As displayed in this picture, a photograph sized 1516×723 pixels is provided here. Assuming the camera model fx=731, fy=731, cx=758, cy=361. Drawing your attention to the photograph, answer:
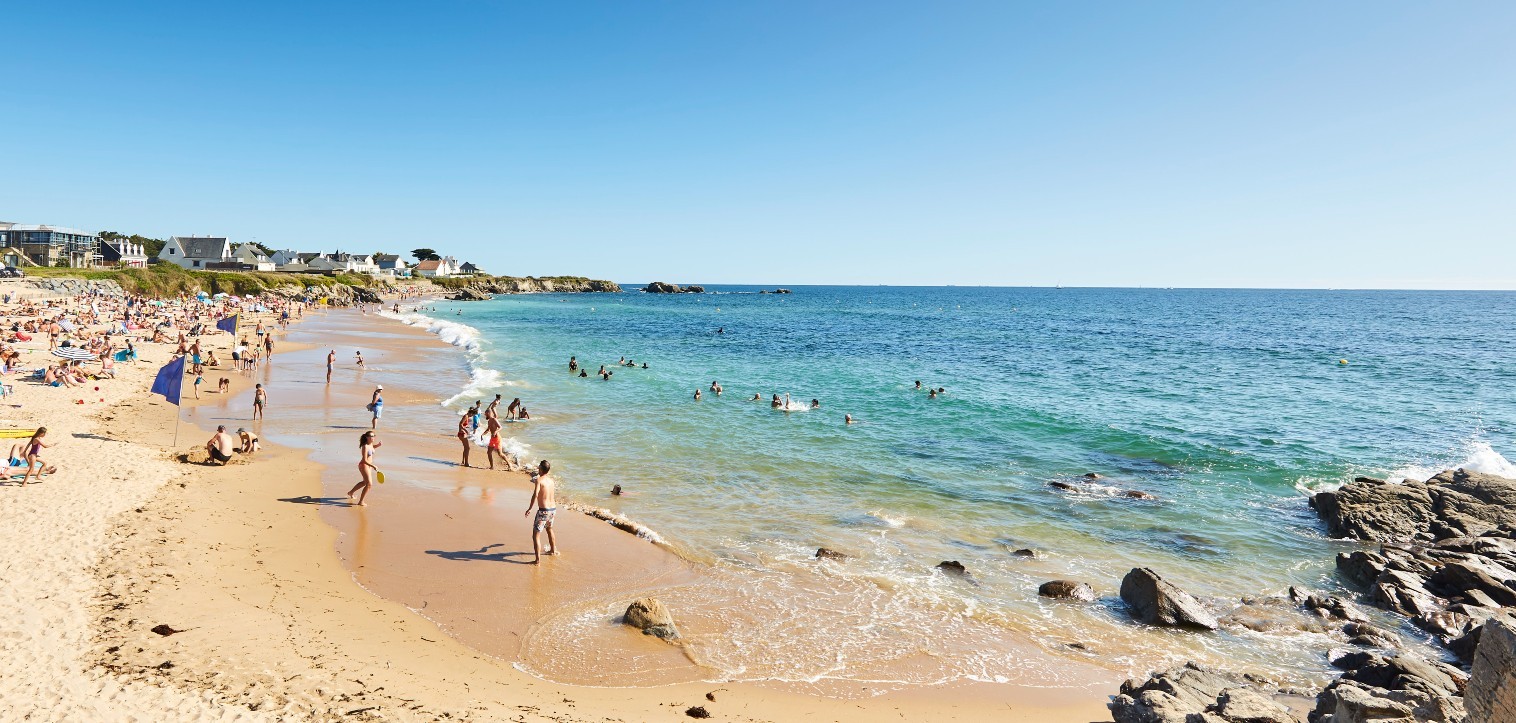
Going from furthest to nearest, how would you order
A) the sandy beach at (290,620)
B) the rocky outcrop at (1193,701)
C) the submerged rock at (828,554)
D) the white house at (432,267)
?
the white house at (432,267), the submerged rock at (828,554), the sandy beach at (290,620), the rocky outcrop at (1193,701)

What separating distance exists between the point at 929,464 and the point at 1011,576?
8.32 meters

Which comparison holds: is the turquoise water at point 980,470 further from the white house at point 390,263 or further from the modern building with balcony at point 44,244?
the white house at point 390,263

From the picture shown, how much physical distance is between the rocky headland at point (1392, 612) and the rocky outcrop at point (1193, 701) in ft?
0.06

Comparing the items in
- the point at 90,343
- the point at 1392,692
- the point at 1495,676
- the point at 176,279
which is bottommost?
the point at 1392,692

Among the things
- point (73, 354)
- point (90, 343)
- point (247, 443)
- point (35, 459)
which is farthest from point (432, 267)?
point (35, 459)

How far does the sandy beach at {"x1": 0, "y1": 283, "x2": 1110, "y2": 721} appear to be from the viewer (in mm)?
7746

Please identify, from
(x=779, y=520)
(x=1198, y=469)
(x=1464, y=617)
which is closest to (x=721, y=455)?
(x=779, y=520)

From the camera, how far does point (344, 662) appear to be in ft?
28.0

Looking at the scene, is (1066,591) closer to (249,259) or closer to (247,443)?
(247,443)

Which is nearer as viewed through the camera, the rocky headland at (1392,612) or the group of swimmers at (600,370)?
the rocky headland at (1392,612)

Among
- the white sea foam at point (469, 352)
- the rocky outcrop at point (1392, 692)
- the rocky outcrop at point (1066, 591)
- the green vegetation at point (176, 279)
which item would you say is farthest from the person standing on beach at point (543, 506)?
the green vegetation at point (176, 279)

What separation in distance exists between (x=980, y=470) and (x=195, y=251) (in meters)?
115

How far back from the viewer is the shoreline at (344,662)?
26.0ft

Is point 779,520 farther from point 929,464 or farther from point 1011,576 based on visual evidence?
point 929,464
